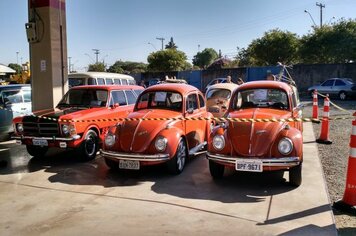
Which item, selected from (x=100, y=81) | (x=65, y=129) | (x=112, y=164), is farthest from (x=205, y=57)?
(x=112, y=164)

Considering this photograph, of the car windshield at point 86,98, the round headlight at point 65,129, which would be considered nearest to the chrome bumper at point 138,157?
the round headlight at point 65,129

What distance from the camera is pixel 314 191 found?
19.8 feet

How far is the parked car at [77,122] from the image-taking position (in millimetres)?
8102

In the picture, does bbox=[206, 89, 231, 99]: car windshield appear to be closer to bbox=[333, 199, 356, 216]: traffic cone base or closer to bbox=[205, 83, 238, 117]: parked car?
bbox=[205, 83, 238, 117]: parked car

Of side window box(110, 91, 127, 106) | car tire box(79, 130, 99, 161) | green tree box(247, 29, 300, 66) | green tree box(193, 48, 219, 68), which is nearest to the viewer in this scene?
car tire box(79, 130, 99, 161)

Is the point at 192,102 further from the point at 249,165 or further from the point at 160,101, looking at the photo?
the point at 249,165

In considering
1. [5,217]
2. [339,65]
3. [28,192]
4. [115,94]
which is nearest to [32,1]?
[115,94]

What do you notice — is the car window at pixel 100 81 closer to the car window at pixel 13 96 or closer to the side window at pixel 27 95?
the side window at pixel 27 95

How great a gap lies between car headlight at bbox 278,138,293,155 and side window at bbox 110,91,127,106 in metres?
4.79

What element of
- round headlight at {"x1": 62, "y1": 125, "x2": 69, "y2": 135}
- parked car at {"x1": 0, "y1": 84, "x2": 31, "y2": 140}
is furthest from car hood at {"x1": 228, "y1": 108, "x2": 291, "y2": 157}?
parked car at {"x1": 0, "y1": 84, "x2": 31, "y2": 140}

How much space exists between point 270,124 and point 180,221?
2.56 meters

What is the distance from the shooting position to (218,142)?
21.1 feet

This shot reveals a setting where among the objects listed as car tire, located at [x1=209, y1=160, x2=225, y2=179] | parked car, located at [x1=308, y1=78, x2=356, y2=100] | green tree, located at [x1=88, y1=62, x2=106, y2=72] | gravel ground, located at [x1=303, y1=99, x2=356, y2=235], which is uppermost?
green tree, located at [x1=88, y1=62, x2=106, y2=72]

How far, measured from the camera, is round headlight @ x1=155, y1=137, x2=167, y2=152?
682cm
